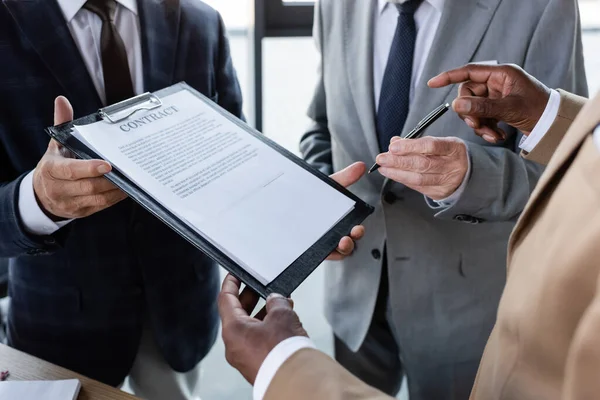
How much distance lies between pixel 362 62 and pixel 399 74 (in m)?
0.10

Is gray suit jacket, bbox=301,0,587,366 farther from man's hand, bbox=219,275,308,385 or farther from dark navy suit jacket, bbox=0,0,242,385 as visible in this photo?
man's hand, bbox=219,275,308,385

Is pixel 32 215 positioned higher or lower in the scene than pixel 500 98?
lower

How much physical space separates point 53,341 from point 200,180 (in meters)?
0.64

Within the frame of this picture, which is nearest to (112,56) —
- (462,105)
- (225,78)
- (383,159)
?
(225,78)

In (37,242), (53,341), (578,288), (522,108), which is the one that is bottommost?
(53,341)

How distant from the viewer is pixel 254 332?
24.4 inches

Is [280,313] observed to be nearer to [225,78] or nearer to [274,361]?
[274,361]

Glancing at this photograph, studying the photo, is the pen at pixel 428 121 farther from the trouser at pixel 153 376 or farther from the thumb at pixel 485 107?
the trouser at pixel 153 376

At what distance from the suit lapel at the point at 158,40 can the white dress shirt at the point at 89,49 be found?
0.02m

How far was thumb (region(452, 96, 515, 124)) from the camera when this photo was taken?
928 millimetres

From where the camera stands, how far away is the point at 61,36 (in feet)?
2.98

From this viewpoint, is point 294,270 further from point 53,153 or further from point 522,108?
point 522,108

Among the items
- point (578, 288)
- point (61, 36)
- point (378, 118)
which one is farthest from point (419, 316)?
point (61, 36)

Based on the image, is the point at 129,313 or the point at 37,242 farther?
the point at 129,313
